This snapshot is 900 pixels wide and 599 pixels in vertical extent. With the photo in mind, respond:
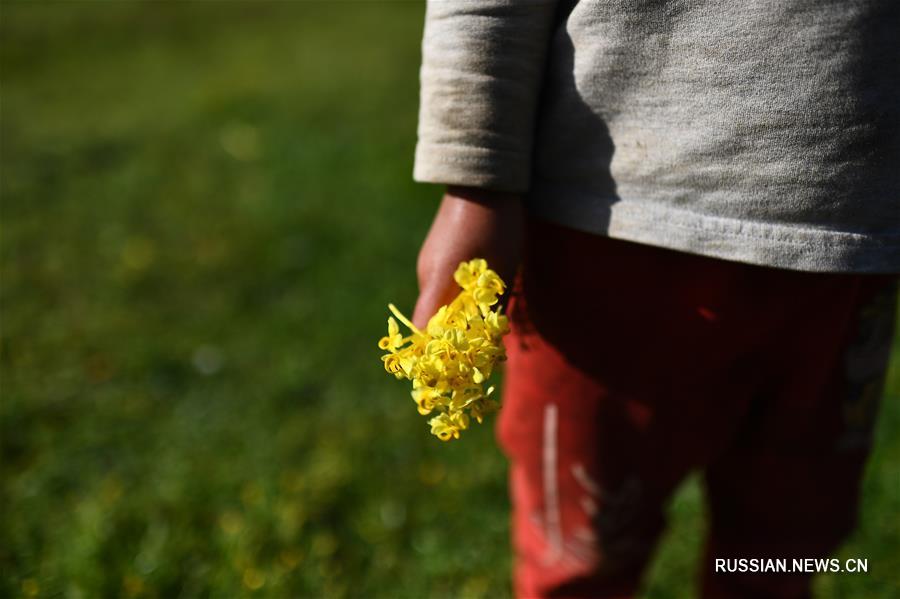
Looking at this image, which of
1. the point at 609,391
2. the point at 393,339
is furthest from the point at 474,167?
the point at 609,391

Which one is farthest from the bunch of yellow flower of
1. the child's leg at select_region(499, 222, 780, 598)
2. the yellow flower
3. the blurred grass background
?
the blurred grass background

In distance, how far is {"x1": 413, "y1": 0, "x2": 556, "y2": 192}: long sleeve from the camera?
97cm

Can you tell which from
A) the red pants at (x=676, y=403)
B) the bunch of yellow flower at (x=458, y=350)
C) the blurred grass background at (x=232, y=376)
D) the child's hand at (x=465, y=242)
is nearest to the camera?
the bunch of yellow flower at (x=458, y=350)

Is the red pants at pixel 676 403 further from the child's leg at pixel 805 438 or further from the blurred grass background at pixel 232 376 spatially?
the blurred grass background at pixel 232 376

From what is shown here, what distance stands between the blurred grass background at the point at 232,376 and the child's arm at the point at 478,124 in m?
1.05

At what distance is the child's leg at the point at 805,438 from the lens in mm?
1150

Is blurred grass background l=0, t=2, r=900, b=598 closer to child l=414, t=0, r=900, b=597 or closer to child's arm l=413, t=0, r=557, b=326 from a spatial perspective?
child l=414, t=0, r=900, b=597

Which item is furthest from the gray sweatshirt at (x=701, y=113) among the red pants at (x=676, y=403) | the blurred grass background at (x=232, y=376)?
the blurred grass background at (x=232, y=376)

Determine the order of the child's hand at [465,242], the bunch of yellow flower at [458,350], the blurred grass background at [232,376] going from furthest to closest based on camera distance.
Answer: the blurred grass background at [232,376] < the child's hand at [465,242] < the bunch of yellow flower at [458,350]

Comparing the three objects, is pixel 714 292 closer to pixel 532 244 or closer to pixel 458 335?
pixel 532 244

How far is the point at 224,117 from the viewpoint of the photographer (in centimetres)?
442

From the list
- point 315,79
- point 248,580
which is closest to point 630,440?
point 248,580

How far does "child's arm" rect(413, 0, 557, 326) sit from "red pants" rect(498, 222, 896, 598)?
168 millimetres

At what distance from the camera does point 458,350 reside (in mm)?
896
